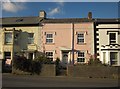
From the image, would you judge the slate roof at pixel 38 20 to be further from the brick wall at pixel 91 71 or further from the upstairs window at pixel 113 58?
the brick wall at pixel 91 71

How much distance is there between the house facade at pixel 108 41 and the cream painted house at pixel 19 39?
822 centimetres

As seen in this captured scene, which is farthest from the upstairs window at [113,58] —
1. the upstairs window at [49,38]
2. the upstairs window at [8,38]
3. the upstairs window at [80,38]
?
the upstairs window at [8,38]

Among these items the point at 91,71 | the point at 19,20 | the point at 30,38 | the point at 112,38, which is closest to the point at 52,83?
the point at 91,71

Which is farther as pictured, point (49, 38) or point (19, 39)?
point (19, 39)

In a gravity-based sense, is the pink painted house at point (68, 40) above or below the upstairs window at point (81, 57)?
above

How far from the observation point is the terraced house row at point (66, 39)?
36688 millimetres

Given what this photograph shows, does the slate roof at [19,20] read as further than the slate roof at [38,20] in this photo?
Yes

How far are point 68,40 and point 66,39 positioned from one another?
31cm

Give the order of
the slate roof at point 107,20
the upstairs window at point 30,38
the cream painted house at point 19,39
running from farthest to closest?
the upstairs window at point 30,38 → the cream painted house at point 19,39 → the slate roof at point 107,20

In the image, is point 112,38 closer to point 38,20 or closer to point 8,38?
point 38,20

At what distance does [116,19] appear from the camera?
39.0 meters

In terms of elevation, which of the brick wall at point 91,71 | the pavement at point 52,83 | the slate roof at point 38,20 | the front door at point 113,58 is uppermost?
the slate roof at point 38,20

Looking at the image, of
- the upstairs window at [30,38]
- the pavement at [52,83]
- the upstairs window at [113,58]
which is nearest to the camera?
the pavement at [52,83]

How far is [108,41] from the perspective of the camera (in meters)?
36.6
